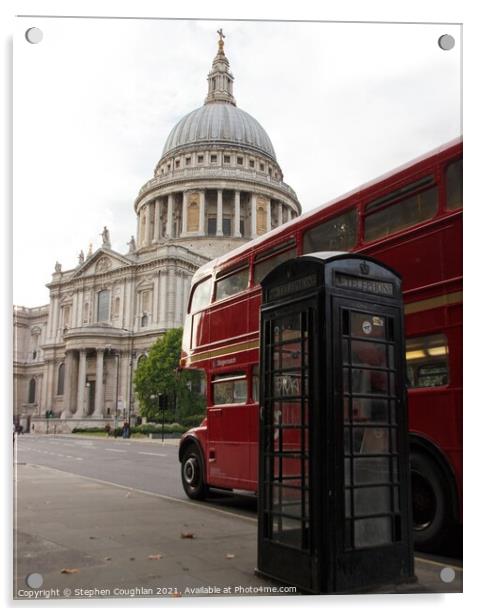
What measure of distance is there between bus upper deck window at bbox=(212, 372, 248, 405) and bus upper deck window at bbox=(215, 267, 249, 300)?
57.2 inches

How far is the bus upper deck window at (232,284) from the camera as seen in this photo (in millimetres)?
10898

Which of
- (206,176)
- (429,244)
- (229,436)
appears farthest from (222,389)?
(206,176)

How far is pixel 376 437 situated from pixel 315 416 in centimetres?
69

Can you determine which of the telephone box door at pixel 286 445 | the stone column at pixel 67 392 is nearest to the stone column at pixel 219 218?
the stone column at pixel 67 392

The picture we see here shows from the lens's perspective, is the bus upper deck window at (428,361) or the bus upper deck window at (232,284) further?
the bus upper deck window at (232,284)

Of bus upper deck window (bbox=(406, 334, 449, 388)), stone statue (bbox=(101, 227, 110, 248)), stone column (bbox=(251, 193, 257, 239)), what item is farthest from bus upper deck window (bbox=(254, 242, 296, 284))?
stone column (bbox=(251, 193, 257, 239))

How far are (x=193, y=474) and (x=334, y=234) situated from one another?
18.9ft

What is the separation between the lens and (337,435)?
5.56 meters

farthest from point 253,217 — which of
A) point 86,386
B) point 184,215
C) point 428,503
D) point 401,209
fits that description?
point 428,503

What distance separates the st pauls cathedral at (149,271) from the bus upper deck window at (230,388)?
2830 millimetres

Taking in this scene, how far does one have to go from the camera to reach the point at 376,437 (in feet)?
19.2

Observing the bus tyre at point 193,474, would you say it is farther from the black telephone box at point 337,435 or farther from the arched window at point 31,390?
the black telephone box at point 337,435

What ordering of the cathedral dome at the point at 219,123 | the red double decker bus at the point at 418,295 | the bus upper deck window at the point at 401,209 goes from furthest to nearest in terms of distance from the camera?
the cathedral dome at the point at 219,123, the bus upper deck window at the point at 401,209, the red double decker bus at the point at 418,295

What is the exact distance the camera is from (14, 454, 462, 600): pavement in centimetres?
594
